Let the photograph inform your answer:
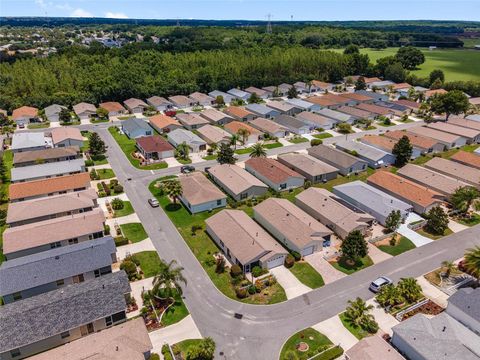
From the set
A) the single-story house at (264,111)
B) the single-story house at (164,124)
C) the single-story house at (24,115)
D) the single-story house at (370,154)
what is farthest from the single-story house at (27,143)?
the single-story house at (370,154)

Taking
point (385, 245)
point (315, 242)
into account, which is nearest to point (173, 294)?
point (315, 242)

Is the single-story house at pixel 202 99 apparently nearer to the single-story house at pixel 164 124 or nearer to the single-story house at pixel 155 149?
the single-story house at pixel 164 124

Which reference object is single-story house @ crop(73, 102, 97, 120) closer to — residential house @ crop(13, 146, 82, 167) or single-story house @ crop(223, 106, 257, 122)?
residential house @ crop(13, 146, 82, 167)

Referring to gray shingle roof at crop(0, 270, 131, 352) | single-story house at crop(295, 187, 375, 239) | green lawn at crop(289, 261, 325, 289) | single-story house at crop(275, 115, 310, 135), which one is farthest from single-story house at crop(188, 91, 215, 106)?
gray shingle roof at crop(0, 270, 131, 352)

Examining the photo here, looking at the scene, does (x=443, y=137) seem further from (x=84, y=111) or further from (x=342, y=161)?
(x=84, y=111)

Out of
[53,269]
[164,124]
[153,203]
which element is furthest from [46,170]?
[164,124]
